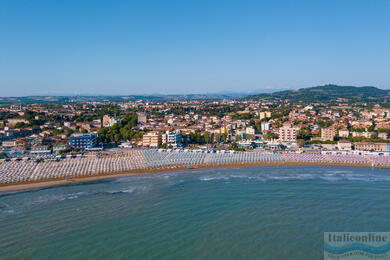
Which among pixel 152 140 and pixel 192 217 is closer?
pixel 192 217

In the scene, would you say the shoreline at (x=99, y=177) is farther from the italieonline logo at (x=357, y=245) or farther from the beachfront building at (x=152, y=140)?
the italieonline logo at (x=357, y=245)

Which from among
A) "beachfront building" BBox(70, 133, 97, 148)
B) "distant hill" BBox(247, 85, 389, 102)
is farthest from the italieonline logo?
"distant hill" BBox(247, 85, 389, 102)

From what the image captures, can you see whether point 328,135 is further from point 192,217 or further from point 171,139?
point 192,217

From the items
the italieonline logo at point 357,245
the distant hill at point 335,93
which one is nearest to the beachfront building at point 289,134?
the italieonline logo at point 357,245

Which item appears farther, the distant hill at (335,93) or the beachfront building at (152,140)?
the distant hill at (335,93)

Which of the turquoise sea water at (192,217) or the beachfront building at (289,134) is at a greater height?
the beachfront building at (289,134)

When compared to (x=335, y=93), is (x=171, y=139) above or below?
below

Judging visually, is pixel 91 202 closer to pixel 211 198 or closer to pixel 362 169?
pixel 211 198

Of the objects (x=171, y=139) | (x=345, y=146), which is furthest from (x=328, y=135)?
(x=171, y=139)
